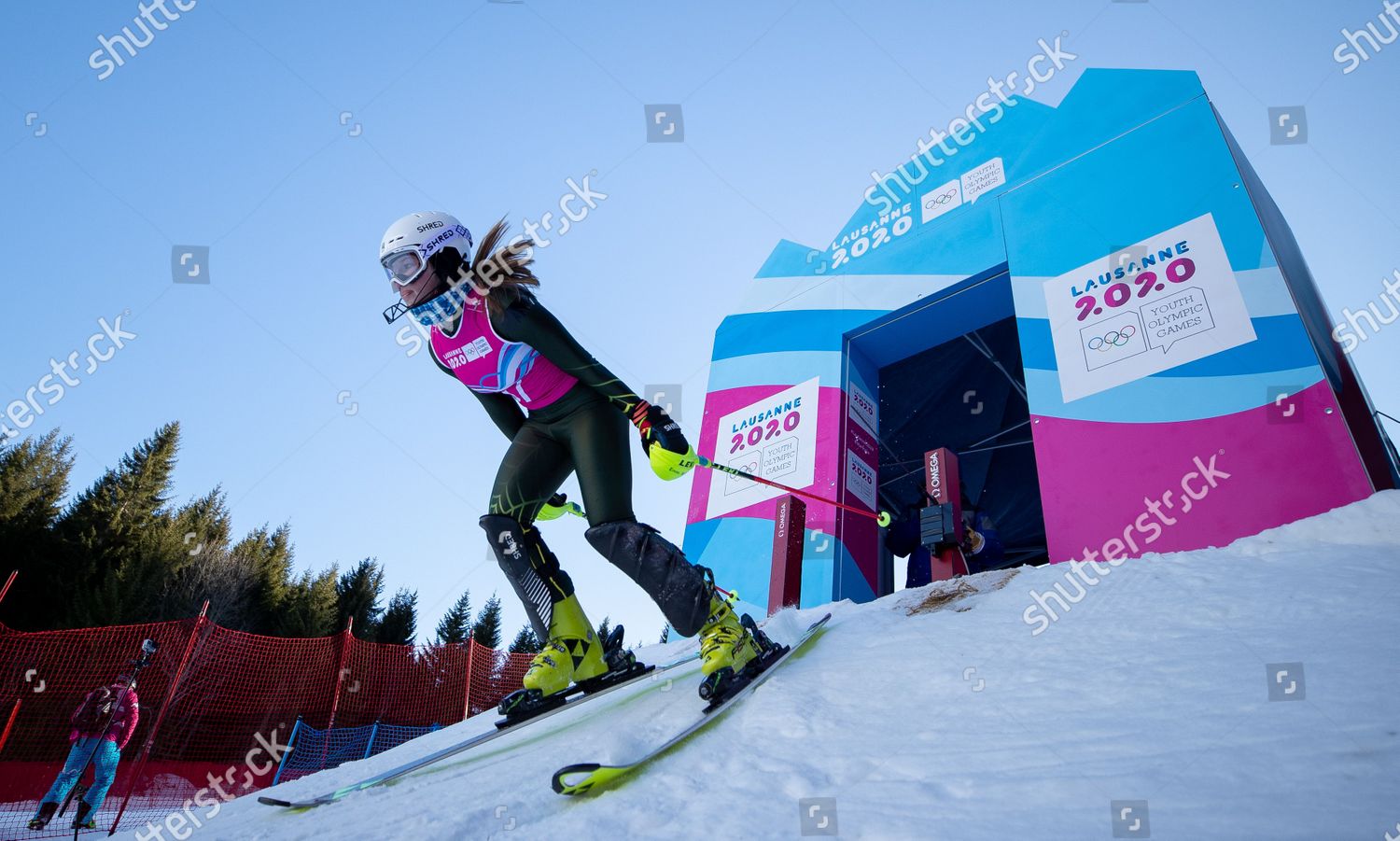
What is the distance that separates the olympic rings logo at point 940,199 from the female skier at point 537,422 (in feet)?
22.1

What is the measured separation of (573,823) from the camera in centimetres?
159

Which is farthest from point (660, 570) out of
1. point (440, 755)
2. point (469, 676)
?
point (469, 676)

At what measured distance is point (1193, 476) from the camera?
5125 mm

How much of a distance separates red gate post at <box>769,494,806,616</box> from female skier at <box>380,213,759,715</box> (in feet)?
5.13

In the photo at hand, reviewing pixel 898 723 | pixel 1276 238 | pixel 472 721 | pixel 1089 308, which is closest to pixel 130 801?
pixel 472 721

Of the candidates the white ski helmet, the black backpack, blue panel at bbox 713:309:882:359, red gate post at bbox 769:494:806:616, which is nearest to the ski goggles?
the white ski helmet

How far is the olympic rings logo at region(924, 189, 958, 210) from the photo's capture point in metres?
8.27

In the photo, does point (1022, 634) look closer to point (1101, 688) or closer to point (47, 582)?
point (1101, 688)

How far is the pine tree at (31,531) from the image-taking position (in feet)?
68.3

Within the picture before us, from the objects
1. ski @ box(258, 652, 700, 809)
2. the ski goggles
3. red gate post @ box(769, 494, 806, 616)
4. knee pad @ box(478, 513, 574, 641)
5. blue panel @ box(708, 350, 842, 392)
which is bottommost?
ski @ box(258, 652, 700, 809)

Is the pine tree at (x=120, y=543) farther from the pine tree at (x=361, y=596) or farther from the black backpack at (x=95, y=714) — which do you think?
the black backpack at (x=95, y=714)

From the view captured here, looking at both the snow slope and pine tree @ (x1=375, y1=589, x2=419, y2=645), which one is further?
pine tree @ (x1=375, y1=589, x2=419, y2=645)

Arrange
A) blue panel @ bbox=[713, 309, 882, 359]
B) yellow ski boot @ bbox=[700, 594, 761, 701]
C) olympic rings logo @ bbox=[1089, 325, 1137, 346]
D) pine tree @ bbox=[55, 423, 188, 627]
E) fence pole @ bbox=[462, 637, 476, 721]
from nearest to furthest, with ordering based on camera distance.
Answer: yellow ski boot @ bbox=[700, 594, 761, 701] → olympic rings logo @ bbox=[1089, 325, 1137, 346] → blue panel @ bbox=[713, 309, 882, 359] → fence pole @ bbox=[462, 637, 476, 721] → pine tree @ bbox=[55, 423, 188, 627]

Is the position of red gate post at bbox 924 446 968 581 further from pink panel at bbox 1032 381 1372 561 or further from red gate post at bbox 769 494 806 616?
pink panel at bbox 1032 381 1372 561
